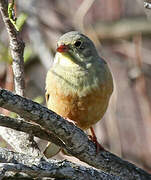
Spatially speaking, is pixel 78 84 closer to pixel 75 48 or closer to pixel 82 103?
pixel 82 103

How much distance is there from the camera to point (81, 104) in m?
3.74

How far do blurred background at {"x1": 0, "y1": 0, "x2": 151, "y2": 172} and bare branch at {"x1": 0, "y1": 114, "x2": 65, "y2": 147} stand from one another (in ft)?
4.11

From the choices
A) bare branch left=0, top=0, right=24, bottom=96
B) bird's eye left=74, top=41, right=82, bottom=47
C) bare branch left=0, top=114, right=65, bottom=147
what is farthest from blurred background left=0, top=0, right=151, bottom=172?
bare branch left=0, top=114, right=65, bottom=147

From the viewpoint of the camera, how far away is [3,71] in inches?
225

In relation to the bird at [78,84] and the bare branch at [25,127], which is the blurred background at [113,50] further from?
the bare branch at [25,127]

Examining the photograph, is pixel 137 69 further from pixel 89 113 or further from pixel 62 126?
pixel 62 126

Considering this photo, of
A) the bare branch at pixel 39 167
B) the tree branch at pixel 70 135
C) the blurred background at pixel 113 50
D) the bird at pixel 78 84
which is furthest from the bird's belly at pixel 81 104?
the bare branch at pixel 39 167

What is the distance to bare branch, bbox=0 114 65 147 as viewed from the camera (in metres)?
2.77

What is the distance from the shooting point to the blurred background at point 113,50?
5541 mm

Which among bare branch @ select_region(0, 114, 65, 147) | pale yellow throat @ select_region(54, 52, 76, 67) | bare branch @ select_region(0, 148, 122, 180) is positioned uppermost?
pale yellow throat @ select_region(54, 52, 76, 67)

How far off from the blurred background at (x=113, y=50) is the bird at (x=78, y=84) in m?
0.58

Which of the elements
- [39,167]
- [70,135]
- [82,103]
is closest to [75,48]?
[82,103]

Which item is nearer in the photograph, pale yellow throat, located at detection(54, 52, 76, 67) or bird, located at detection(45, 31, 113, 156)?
bird, located at detection(45, 31, 113, 156)

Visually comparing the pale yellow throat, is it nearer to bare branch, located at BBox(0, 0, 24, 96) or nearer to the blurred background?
the blurred background
